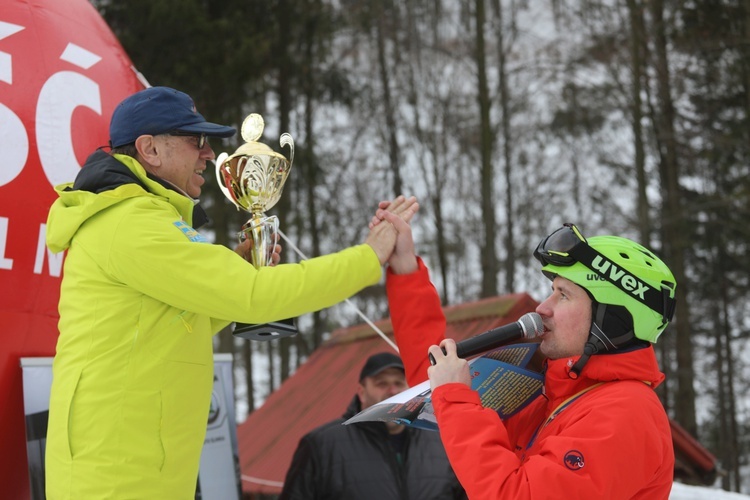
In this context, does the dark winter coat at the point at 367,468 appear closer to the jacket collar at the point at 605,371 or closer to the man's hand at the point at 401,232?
the man's hand at the point at 401,232

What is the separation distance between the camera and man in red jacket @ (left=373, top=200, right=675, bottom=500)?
2256mm

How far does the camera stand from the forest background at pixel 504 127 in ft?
47.9

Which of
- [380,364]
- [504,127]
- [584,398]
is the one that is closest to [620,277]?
[584,398]

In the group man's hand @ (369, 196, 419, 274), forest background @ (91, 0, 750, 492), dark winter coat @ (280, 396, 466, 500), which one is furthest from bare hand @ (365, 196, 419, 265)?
forest background @ (91, 0, 750, 492)

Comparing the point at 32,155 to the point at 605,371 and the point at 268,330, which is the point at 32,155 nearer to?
the point at 268,330

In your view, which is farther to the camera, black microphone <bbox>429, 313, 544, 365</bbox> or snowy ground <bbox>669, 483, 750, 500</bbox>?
snowy ground <bbox>669, 483, 750, 500</bbox>

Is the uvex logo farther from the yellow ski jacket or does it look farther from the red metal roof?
the red metal roof

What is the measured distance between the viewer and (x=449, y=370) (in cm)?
248

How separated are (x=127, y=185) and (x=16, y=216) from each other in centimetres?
105

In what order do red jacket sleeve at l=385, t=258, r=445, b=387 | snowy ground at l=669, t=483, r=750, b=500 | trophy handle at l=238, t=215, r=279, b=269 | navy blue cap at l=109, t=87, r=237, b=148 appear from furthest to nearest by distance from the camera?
snowy ground at l=669, t=483, r=750, b=500 < trophy handle at l=238, t=215, r=279, b=269 < red jacket sleeve at l=385, t=258, r=445, b=387 < navy blue cap at l=109, t=87, r=237, b=148

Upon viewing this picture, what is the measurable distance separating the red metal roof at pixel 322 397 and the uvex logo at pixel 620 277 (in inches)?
165

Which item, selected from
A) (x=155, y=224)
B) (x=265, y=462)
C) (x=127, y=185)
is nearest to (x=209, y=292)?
(x=155, y=224)

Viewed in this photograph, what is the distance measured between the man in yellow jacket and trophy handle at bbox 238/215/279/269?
1.55 feet

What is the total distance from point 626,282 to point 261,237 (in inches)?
55.3
